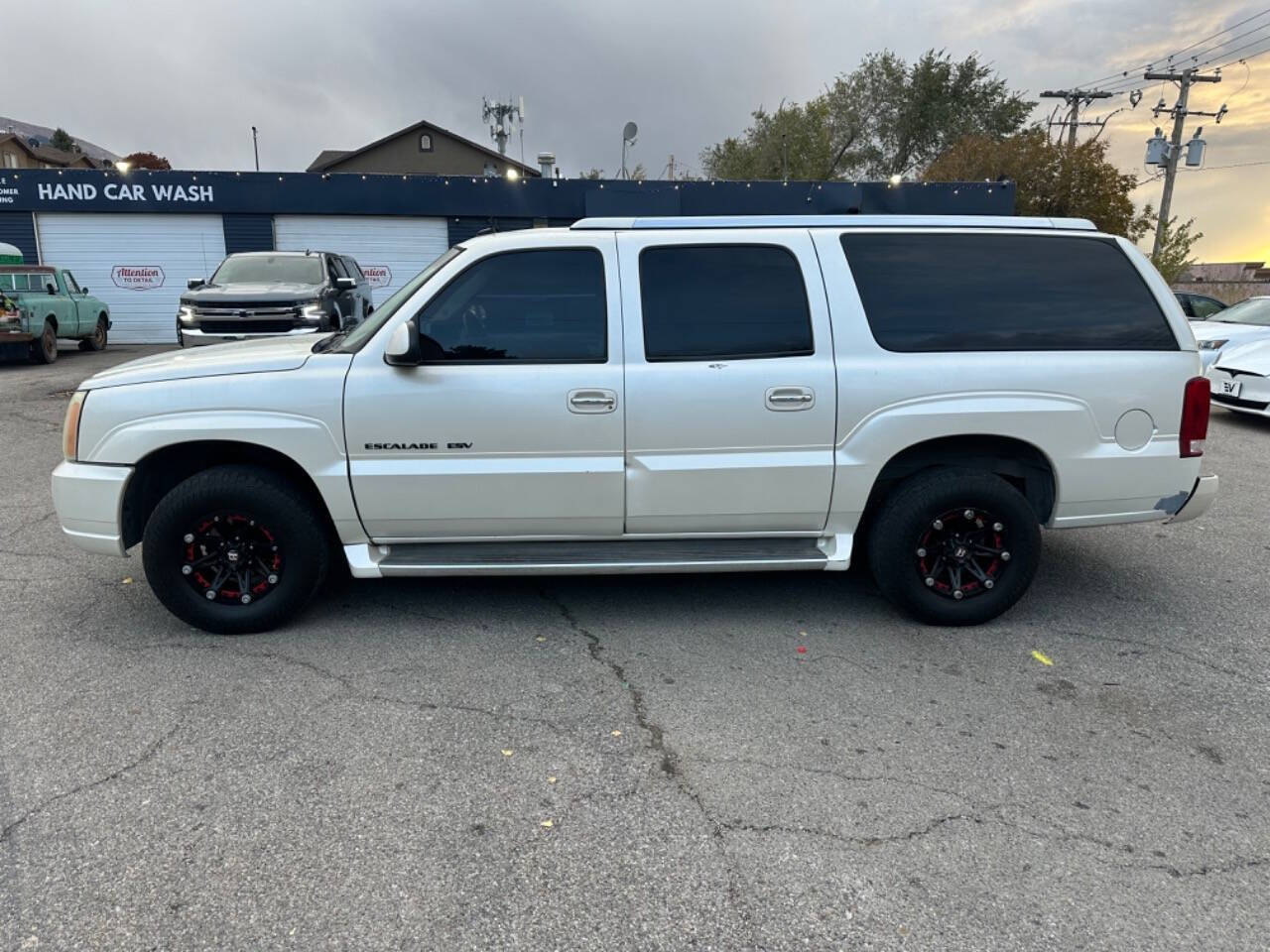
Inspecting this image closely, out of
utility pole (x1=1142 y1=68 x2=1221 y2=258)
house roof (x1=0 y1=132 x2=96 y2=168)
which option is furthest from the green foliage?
house roof (x1=0 y1=132 x2=96 y2=168)

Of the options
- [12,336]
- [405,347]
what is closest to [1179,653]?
[405,347]

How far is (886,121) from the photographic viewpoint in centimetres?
4647

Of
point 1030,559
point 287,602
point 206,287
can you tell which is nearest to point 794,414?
point 1030,559

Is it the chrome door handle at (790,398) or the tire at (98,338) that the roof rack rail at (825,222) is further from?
the tire at (98,338)

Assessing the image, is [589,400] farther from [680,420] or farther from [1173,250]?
[1173,250]

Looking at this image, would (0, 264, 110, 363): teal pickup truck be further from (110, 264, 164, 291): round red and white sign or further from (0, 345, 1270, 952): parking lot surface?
(0, 345, 1270, 952): parking lot surface

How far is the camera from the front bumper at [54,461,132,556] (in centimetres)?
387

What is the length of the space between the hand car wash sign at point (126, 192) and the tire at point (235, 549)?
19.3 m

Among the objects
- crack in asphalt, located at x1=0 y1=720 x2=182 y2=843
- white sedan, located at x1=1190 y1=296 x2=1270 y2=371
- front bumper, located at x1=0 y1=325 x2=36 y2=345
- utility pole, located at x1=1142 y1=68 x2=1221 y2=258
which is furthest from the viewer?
utility pole, located at x1=1142 y1=68 x2=1221 y2=258

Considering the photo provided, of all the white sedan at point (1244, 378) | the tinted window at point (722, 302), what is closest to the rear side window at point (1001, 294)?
the tinted window at point (722, 302)

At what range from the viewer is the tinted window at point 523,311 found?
3908 millimetres

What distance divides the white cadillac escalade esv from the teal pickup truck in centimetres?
1277

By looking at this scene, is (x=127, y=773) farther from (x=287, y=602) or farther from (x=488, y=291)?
(x=488, y=291)

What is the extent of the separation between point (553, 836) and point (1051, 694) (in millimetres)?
2230
